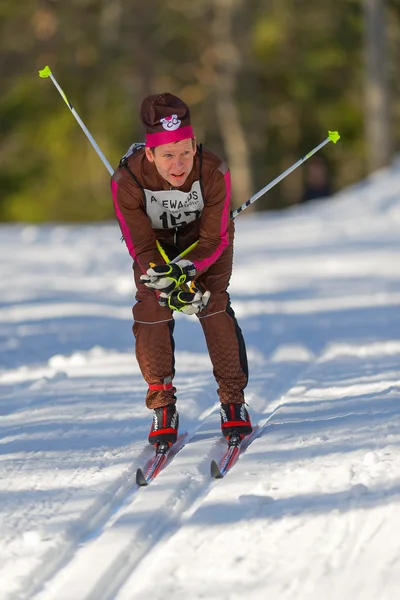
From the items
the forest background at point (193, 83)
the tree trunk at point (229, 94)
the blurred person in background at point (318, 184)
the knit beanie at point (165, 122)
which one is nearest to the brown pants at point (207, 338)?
the knit beanie at point (165, 122)

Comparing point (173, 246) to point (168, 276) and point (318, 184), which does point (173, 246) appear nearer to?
point (168, 276)

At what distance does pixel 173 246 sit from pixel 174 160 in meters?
0.50

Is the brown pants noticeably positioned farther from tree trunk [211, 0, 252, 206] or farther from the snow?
tree trunk [211, 0, 252, 206]

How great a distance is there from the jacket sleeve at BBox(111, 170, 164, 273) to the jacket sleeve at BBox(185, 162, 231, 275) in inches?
7.4

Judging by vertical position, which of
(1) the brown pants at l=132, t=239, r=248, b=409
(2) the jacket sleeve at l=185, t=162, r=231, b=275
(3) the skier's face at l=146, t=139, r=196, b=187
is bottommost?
(1) the brown pants at l=132, t=239, r=248, b=409

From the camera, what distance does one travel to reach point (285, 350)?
7301 millimetres

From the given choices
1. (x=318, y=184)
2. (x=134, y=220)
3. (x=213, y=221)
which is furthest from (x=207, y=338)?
(x=318, y=184)

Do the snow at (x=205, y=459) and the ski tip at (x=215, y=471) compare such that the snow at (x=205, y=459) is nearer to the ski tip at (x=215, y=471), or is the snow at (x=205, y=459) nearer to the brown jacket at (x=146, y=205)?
the ski tip at (x=215, y=471)

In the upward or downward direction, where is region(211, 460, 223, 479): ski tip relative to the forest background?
downward

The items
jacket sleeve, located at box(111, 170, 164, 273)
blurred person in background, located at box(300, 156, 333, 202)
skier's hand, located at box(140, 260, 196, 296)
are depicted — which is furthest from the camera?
blurred person in background, located at box(300, 156, 333, 202)

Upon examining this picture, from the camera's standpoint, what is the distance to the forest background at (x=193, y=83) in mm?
27781

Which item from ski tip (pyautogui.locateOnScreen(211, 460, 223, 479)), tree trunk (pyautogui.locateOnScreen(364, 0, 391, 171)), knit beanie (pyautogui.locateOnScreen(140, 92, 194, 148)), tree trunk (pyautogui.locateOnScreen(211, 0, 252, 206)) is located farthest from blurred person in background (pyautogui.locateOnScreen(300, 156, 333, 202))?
ski tip (pyautogui.locateOnScreen(211, 460, 223, 479))

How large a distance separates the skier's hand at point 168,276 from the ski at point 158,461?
725mm

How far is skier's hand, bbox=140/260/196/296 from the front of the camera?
4539 mm
